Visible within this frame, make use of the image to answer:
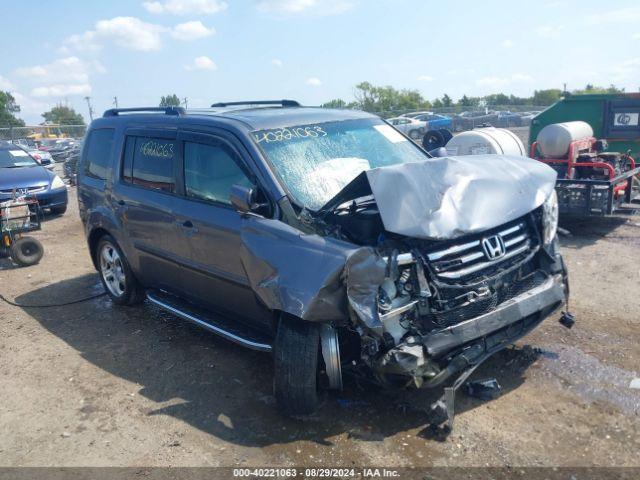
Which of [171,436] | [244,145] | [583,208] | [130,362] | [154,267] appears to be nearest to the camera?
[171,436]

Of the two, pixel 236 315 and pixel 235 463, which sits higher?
pixel 236 315

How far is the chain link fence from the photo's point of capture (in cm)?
3465

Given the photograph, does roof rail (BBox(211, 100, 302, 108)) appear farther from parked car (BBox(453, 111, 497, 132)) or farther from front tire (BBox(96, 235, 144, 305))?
parked car (BBox(453, 111, 497, 132))

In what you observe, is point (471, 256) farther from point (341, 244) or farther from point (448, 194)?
point (341, 244)

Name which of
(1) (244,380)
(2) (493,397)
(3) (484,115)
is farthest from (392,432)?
(3) (484,115)

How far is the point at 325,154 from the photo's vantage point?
432 centimetres

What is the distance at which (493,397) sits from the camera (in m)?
3.77

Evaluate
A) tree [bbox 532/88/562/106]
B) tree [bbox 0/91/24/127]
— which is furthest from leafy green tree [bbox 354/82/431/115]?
tree [bbox 0/91/24/127]

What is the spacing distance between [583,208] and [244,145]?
5.75 metres

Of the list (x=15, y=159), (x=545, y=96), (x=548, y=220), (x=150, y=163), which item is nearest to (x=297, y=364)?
(x=548, y=220)

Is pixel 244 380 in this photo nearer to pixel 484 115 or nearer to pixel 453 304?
pixel 453 304

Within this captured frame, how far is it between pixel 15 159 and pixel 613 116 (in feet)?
40.1

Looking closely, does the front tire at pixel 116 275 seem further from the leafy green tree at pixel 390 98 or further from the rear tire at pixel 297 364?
the leafy green tree at pixel 390 98

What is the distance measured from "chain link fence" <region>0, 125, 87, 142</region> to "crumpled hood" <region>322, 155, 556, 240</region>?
34703 mm
